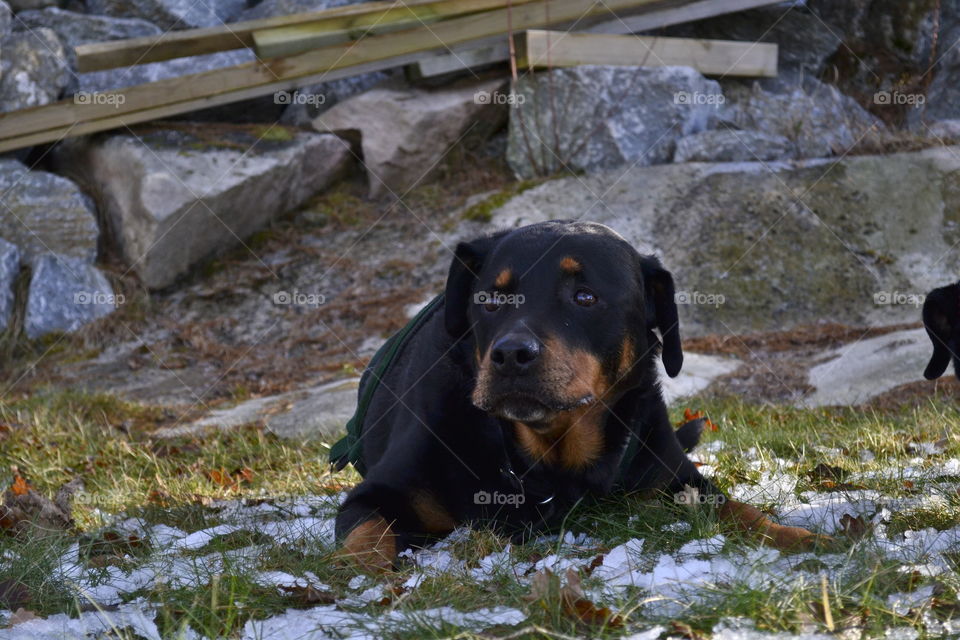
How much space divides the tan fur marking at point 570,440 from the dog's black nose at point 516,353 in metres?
0.37

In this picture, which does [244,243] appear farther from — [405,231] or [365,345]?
[365,345]

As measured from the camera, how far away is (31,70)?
9289 millimetres

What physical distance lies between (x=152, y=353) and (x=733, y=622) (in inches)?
269

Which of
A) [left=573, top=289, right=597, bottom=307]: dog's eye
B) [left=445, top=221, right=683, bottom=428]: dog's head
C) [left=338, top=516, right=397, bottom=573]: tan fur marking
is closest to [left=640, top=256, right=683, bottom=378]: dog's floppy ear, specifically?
[left=445, top=221, right=683, bottom=428]: dog's head

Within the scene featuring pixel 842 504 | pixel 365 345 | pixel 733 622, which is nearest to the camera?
pixel 733 622

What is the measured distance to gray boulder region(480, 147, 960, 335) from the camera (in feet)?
26.6

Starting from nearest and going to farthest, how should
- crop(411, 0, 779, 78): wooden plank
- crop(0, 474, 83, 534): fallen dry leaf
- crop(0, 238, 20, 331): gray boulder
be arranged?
crop(0, 474, 83, 534): fallen dry leaf < crop(0, 238, 20, 331): gray boulder < crop(411, 0, 779, 78): wooden plank

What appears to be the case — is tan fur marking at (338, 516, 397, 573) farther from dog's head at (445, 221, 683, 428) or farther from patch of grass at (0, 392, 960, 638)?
dog's head at (445, 221, 683, 428)

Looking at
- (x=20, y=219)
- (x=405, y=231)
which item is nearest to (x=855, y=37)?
(x=405, y=231)

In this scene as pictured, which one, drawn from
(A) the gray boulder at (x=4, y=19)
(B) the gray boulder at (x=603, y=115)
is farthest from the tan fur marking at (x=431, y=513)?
(A) the gray boulder at (x=4, y=19)

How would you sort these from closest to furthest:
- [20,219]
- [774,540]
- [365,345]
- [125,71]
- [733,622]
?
[733,622], [774,540], [365,345], [20,219], [125,71]

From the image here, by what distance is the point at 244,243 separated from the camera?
9.35m

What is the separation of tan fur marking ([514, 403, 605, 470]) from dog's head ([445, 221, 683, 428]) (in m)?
0.08

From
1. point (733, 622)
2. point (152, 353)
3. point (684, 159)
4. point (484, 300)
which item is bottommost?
point (152, 353)
